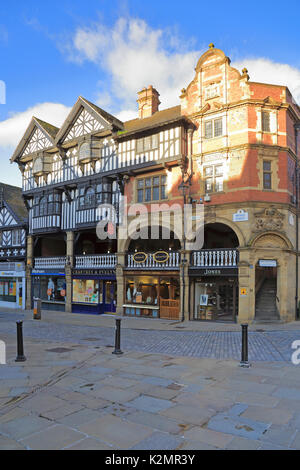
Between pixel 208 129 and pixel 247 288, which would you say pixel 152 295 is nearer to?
pixel 247 288

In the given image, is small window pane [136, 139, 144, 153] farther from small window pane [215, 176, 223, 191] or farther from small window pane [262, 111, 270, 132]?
small window pane [262, 111, 270, 132]

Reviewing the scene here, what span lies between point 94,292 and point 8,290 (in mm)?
9463

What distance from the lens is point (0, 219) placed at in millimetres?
29922

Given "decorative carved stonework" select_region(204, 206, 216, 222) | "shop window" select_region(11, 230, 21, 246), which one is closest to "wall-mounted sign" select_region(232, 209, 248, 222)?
"decorative carved stonework" select_region(204, 206, 216, 222)

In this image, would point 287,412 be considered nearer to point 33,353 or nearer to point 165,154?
point 33,353

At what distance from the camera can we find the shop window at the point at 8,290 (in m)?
27.8

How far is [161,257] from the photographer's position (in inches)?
757

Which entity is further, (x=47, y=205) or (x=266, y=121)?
(x=47, y=205)

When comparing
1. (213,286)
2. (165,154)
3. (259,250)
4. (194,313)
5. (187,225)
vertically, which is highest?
(165,154)

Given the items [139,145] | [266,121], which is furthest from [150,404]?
[139,145]
